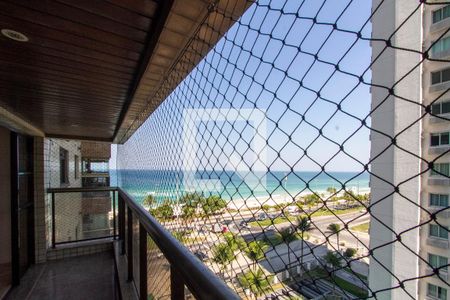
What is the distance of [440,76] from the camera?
50 cm

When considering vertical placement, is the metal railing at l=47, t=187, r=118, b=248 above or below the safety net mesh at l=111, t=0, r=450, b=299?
below

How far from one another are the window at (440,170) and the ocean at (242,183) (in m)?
0.14

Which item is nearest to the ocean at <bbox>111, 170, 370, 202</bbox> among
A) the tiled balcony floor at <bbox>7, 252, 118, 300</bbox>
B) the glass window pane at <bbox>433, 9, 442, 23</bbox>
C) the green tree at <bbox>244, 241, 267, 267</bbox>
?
the green tree at <bbox>244, 241, 267, 267</bbox>

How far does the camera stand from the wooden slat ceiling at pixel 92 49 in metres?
1.21

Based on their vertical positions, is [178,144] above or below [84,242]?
above

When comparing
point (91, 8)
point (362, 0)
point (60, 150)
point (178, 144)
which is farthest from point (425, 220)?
point (60, 150)

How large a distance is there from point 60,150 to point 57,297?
12.8 ft

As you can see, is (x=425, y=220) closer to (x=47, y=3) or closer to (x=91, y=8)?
(x=91, y=8)

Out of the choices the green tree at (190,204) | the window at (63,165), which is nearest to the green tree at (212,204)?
the green tree at (190,204)

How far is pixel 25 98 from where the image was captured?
250 cm

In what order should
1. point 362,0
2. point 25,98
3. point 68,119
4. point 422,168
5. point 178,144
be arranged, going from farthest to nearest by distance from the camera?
point 68,119 < point 25,98 < point 178,144 < point 362,0 < point 422,168

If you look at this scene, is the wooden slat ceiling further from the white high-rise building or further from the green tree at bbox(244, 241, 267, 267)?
the green tree at bbox(244, 241, 267, 267)

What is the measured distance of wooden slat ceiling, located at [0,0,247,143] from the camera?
3.96 feet

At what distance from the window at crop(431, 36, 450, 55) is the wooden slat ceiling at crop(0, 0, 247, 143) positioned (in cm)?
100
